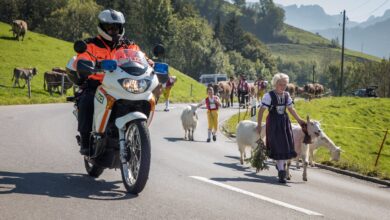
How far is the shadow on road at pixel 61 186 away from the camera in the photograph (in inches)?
280

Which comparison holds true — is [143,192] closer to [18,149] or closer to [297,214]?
[297,214]

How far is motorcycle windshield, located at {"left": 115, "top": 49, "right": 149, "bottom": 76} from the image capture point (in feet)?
23.6

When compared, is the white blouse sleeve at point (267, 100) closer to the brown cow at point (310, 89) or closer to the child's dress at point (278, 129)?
the child's dress at point (278, 129)

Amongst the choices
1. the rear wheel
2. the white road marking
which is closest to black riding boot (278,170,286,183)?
the white road marking

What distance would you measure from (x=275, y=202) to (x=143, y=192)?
1806 millimetres

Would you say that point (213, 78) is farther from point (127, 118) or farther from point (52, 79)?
point (127, 118)

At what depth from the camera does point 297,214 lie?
6859 mm

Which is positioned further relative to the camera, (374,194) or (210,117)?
(210,117)

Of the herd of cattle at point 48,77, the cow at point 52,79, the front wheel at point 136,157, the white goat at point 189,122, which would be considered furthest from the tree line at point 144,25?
the front wheel at point 136,157

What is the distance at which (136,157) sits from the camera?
283 inches

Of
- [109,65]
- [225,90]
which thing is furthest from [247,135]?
[225,90]

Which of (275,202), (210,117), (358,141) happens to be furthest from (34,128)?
(358,141)

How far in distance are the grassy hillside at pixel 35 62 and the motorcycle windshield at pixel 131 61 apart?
78.3 feet

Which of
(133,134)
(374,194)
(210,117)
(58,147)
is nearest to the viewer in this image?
(133,134)
